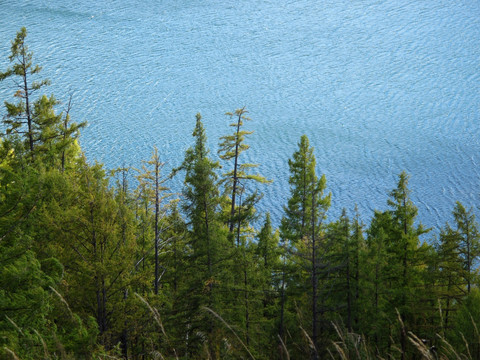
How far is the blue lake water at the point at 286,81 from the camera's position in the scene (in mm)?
57469

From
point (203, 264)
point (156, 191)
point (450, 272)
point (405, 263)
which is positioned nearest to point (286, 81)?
point (405, 263)

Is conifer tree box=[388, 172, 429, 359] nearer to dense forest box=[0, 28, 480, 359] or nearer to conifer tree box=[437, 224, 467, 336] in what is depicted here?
dense forest box=[0, 28, 480, 359]

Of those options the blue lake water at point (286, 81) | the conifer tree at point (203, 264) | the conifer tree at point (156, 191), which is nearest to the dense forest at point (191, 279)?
the conifer tree at point (203, 264)

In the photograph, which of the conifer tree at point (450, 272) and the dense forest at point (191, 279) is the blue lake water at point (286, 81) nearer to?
the conifer tree at point (450, 272)

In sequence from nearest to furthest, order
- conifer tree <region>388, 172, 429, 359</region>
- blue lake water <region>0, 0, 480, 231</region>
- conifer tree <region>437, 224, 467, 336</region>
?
conifer tree <region>437, 224, 467, 336</region>
conifer tree <region>388, 172, 429, 359</region>
blue lake water <region>0, 0, 480, 231</region>

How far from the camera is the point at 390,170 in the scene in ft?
187

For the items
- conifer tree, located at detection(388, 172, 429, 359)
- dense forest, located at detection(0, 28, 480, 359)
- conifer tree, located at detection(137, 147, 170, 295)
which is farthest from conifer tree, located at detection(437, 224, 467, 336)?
conifer tree, located at detection(137, 147, 170, 295)

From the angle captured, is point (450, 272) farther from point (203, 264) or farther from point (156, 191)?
point (156, 191)

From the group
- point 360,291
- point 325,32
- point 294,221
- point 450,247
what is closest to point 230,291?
point 360,291

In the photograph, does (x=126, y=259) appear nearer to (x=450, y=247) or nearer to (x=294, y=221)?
(x=450, y=247)

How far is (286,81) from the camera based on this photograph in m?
76.4

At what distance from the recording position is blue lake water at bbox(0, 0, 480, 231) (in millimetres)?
57469

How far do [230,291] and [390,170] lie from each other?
4464cm

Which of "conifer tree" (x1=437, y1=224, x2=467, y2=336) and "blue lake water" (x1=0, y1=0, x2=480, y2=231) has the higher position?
"blue lake water" (x1=0, y1=0, x2=480, y2=231)
